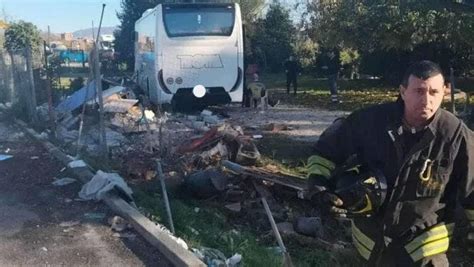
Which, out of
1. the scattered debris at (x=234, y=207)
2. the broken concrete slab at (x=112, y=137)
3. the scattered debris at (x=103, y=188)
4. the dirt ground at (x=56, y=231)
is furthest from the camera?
the broken concrete slab at (x=112, y=137)

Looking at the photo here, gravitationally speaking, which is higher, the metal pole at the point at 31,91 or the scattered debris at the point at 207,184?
the metal pole at the point at 31,91

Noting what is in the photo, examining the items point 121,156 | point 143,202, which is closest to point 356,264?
point 143,202

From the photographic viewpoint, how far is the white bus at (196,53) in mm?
16156

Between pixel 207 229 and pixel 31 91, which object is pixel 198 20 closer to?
pixel 31 91

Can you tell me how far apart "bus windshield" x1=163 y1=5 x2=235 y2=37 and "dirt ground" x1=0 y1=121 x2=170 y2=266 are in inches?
335

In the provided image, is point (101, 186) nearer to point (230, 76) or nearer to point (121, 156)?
point (121, 156)

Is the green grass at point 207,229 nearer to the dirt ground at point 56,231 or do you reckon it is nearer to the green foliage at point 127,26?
the dirt ground at point 56,231

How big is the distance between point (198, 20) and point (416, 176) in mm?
13801

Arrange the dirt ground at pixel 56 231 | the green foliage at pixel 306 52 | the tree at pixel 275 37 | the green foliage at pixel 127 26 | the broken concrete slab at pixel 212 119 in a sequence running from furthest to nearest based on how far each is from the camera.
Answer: the green foliage at pixel 127 26 → the tree at pixel 275 37 → the green foliage at pixel 306 52 → the broken concrete slab at pixel 212 119 → the dirt ground at pixel 56 231

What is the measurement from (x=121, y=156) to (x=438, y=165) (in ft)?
23.1

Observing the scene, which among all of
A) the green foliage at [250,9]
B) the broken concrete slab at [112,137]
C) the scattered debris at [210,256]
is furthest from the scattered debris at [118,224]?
the green foliage at [250,9]

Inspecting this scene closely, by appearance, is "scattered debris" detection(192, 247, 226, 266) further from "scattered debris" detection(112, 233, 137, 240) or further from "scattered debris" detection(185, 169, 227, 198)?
"scattered debris" detection(185, 169, 227, 198)

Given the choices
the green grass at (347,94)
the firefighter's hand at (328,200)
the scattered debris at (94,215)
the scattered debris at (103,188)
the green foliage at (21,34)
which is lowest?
the green grass at (347,94)

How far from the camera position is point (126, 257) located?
5062 mm
